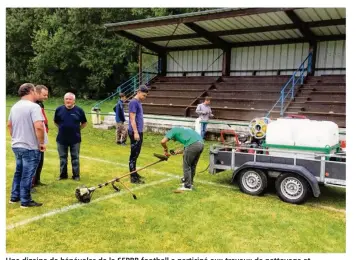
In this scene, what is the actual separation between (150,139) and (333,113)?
678cm

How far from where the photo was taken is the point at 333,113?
12.1 m

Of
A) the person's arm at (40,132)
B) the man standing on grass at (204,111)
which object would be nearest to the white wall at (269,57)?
the man standing on grass at (204,111)

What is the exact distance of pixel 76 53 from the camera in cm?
2920

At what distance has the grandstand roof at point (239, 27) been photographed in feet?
41.1

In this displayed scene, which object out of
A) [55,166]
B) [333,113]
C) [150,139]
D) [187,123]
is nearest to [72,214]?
[55,166]

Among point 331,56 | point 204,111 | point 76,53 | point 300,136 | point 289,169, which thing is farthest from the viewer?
point 76,53

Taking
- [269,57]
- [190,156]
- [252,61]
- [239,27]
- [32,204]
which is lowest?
[32,204]

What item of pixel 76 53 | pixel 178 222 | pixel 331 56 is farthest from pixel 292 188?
pixel 76 53

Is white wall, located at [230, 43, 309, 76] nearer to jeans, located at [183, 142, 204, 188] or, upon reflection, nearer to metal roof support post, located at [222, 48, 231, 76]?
metal roof support post, located at [222, 48, 231, 76]

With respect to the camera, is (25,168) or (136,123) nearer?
(25,168)

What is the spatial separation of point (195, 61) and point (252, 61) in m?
3.47

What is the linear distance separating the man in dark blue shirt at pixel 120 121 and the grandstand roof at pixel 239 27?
513 cm

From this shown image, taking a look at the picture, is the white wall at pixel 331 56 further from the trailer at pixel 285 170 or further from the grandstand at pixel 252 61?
the trailer at pixel 285 170

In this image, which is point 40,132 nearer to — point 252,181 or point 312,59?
point 252,181
